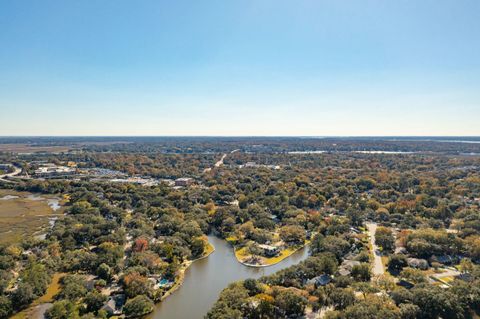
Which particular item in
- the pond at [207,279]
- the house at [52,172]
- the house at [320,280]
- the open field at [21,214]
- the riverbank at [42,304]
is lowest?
the pond at [207,279]

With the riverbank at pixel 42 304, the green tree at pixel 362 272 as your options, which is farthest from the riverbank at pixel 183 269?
the green tree at pixel 362 272

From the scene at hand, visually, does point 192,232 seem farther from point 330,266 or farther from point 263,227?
point 330,266

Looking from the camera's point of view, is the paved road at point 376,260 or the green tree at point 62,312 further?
the paved road at point 376,260

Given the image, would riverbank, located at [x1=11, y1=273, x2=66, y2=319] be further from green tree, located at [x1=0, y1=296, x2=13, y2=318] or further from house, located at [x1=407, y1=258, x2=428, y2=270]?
house, located at [x1=407, y1=258, x2=428, y2=270]

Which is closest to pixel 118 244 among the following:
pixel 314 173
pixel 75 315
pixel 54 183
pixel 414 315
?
pixel 75 315

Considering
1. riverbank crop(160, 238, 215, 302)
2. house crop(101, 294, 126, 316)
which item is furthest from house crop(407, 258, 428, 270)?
house crop(101, 294, 126, 316)

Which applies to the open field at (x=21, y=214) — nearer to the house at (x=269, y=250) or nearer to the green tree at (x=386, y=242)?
the house at (x=269, y=250)

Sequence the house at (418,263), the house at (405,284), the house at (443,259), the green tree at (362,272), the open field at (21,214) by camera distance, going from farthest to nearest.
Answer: the open field at (21,214), the house at (443,259), the house at (418,263), the green tree at (362,272), the house at (405,284)
